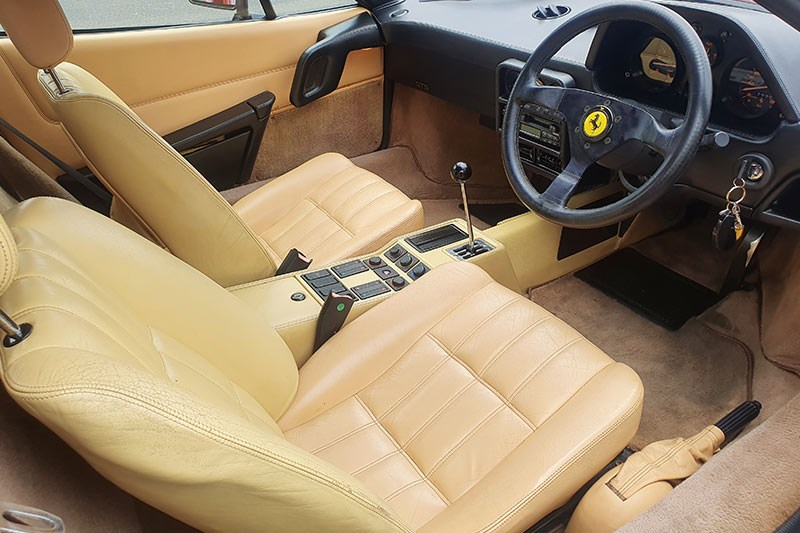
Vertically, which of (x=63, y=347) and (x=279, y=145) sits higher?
(x=63, y=347)

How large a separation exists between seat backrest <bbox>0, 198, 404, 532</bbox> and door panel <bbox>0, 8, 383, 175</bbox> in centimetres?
99

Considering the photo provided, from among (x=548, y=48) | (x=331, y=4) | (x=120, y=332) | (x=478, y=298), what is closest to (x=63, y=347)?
(x=120, y=332)

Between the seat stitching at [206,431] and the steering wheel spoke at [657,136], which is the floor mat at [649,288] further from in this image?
the seat stitching at [206,431]

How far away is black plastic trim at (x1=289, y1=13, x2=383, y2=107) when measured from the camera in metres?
2.08

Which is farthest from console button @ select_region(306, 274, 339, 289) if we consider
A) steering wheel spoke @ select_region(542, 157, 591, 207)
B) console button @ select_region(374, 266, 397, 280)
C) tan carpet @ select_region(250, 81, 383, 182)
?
tan carpet @ select_region(250, 81, 383, 182)

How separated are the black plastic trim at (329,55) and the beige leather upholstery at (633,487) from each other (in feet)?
5.43

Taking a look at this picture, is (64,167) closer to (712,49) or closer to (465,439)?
(465,439)

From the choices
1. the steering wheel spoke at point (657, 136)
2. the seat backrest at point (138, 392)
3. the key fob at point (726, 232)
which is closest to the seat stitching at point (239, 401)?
the seat backrest at point (138, 392)

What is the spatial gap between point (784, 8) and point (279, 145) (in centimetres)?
171

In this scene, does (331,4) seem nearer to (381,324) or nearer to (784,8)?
(381,324)

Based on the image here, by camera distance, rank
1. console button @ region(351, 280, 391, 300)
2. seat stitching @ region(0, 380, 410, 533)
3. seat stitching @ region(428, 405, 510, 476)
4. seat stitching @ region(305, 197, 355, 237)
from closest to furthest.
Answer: seat stitching @ region(0, 380, 410, 533), seat stitching @ region(428, 405, 510, 476), console button @ region(351, 280, 391, 300), seat stitching @ region(305, 197, 355, 237)

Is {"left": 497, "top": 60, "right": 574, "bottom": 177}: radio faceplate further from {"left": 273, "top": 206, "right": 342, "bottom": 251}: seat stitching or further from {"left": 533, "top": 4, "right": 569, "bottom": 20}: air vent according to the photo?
{"left": 273, "top": 206, "right": 342, "bottom": 251}: seat stitching

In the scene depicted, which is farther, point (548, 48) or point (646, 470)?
point (548, 48)

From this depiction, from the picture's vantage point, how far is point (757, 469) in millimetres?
871
